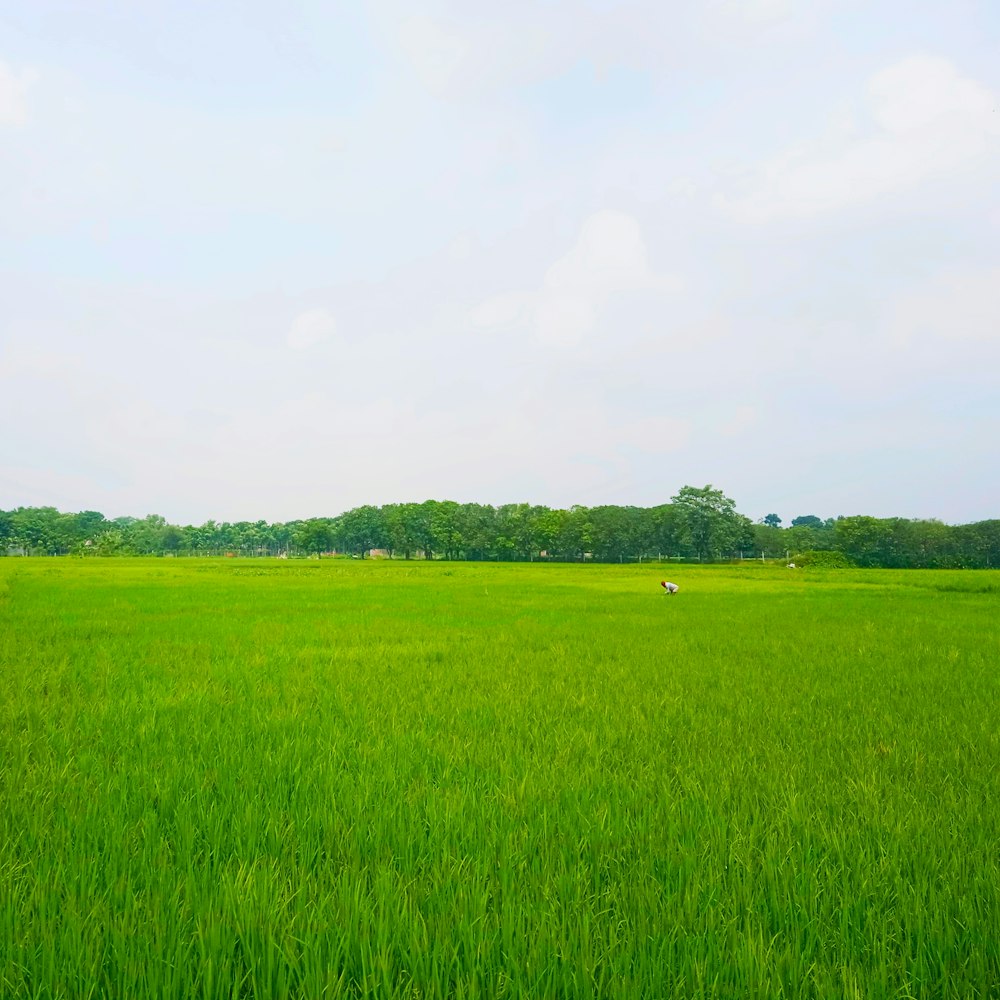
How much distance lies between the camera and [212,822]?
2.91m

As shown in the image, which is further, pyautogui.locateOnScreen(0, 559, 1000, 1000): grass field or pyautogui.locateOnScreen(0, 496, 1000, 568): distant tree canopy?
pyautogui.locateOnScreen(0, 496, 1000, 568): distant tree canopy

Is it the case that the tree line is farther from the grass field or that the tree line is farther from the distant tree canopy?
the grass field

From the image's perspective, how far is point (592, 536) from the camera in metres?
82.4

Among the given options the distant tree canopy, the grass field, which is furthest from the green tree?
the grass field

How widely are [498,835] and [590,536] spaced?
80.5m

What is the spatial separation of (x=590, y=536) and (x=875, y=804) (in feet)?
262

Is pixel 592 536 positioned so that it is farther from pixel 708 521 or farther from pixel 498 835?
pixel 498 835

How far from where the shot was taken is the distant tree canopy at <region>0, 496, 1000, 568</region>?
230 feet

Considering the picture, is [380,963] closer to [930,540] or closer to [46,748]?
[46,748]

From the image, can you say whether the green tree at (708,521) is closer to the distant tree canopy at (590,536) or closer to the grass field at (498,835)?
the distant tree canopy at (590,536)

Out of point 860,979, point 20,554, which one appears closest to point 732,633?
point 860,979

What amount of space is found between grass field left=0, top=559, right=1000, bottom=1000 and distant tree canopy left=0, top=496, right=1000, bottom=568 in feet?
219

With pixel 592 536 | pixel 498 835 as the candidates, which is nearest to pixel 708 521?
pixel 592 536

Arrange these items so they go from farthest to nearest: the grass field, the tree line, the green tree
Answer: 1. the green tree
2. the tree line
3. the grass field
